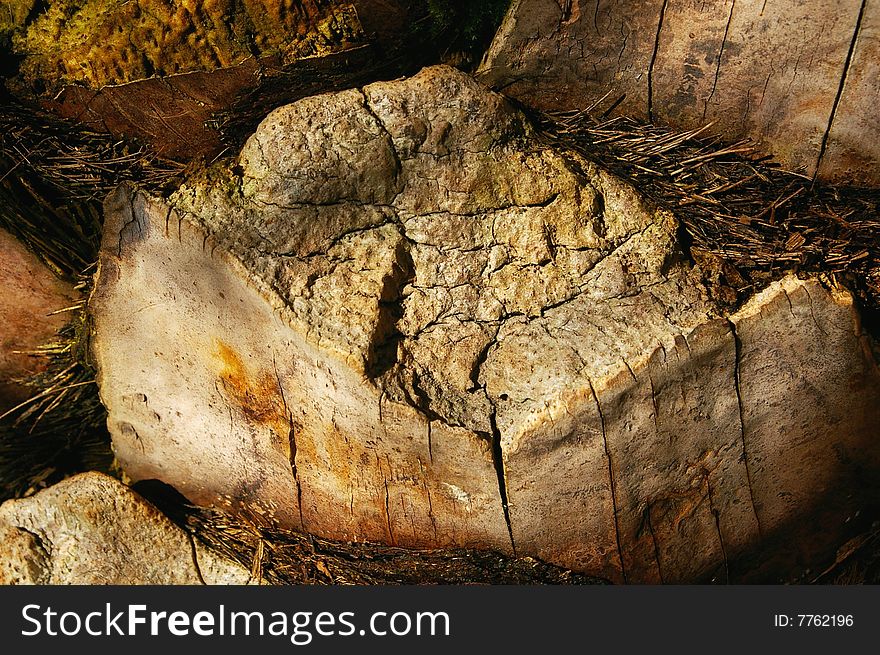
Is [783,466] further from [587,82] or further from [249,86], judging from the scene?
[249,86]

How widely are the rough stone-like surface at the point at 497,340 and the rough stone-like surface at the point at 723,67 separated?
20 cm

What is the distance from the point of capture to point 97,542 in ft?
7.88

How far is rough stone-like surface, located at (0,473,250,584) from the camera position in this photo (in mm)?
2389

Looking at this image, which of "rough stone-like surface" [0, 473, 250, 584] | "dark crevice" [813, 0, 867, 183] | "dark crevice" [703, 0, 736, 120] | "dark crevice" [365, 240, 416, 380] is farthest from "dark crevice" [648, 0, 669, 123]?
"rough stone-like surface" [0, 473, 250, 584]

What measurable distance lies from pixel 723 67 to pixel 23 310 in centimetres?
234

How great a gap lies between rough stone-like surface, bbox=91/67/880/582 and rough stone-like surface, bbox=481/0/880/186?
8.0 inches

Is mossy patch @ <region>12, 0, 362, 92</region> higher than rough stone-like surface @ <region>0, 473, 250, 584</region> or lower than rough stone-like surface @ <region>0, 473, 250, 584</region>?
higher

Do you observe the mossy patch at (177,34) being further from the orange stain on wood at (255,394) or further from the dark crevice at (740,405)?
the dark crevice at (740,405)

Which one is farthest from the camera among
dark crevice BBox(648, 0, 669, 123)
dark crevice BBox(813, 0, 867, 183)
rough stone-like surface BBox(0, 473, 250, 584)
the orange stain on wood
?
rough stone-like surface BBox(0, 473, 250, 584)

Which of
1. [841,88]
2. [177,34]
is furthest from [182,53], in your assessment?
[841,88]

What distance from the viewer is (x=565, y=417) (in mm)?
2029

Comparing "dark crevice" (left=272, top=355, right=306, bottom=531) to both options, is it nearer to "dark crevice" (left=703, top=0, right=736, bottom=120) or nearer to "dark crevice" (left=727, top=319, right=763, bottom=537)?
"dark crevice" (left=727, top=319, right=763, bottom=537)

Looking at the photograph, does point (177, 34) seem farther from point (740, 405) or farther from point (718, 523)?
point (718, 523)

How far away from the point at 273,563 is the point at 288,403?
1.82ft
